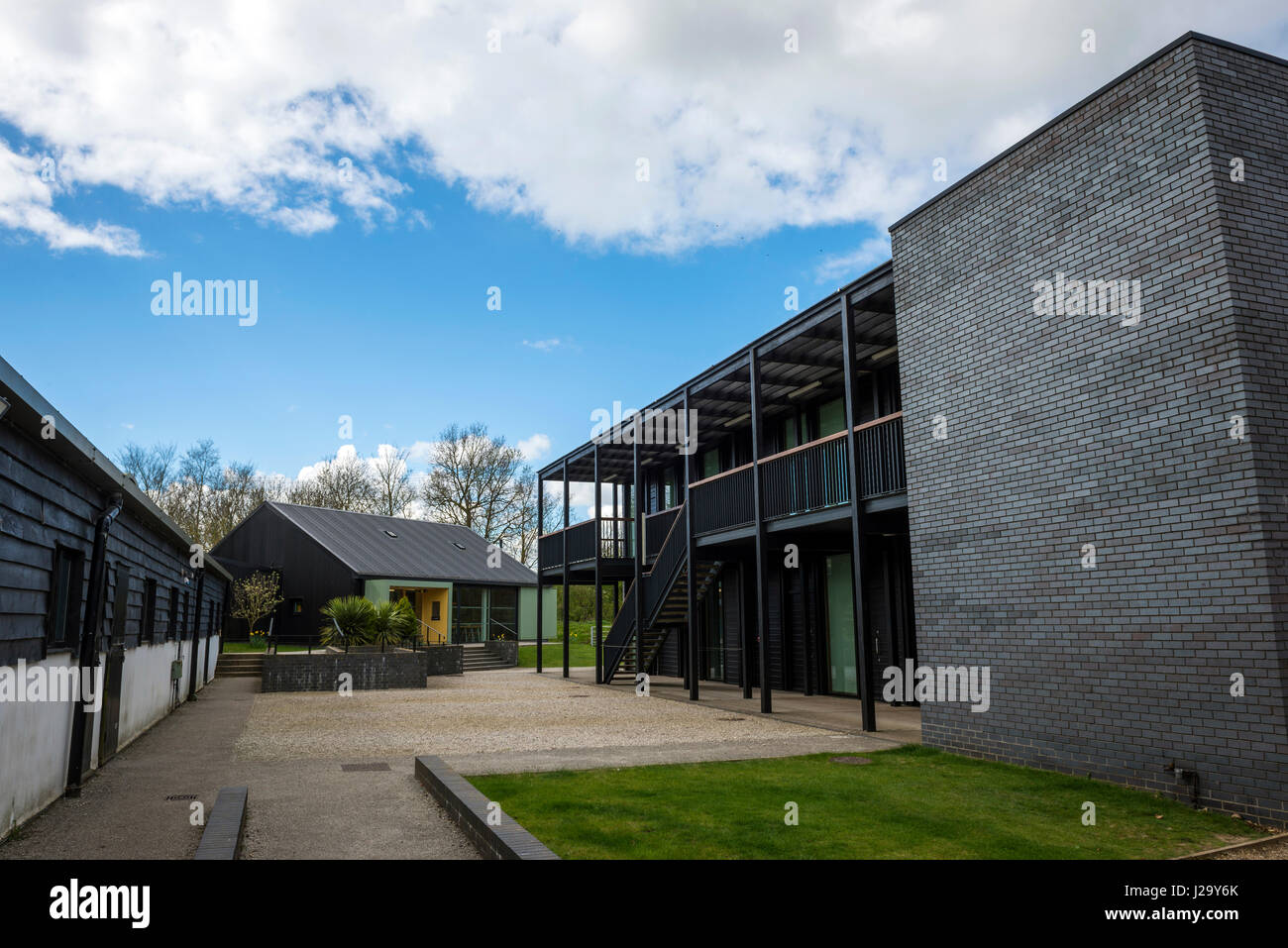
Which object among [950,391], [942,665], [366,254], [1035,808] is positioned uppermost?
[366,254]

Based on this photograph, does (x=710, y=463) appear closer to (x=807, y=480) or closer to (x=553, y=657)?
(x=807, y=480)

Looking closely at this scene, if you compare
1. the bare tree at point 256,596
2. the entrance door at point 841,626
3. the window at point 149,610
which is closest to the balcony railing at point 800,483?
the entrance door at point 841,626

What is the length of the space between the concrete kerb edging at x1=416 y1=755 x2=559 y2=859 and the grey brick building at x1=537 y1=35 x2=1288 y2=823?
514 cm

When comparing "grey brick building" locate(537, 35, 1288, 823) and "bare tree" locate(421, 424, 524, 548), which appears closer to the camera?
"grey brick building" locate(537, 35, 1288, 823)

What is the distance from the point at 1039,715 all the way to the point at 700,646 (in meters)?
12.7

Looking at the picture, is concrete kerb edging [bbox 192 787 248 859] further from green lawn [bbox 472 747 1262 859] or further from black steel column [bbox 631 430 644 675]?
black steel column [bbox 631 430 644 675]

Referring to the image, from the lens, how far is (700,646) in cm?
1992

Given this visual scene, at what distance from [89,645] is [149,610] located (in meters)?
5.15

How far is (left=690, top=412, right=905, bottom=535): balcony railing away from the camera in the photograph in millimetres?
10148

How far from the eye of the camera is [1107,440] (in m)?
7.07

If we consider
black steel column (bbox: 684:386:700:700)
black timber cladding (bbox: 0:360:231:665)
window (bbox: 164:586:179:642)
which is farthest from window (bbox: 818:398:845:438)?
window (bbox: 164:586:179:642)
